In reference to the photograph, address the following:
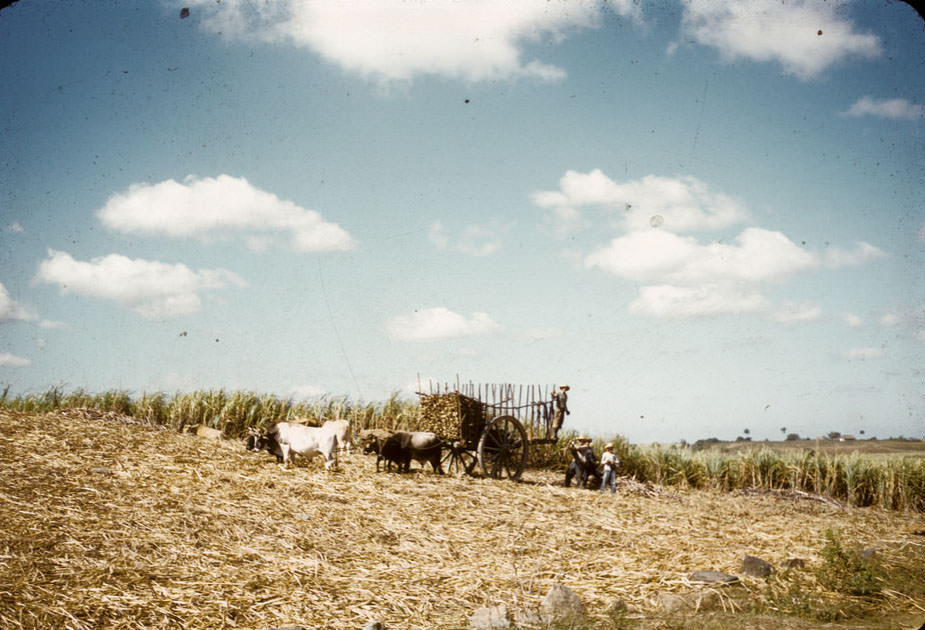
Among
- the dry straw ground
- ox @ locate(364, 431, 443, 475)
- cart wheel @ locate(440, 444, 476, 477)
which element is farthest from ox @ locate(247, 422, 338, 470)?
cart wheel @ locate(440, 444, 476, 477)

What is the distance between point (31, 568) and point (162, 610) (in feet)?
4.86

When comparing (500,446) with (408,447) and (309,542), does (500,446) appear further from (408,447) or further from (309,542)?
(309,542)

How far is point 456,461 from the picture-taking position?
12.1m

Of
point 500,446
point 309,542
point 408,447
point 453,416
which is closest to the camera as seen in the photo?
point 309,542

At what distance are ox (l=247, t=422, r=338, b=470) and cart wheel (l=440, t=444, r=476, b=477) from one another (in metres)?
2.28

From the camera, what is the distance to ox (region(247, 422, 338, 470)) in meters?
10.6

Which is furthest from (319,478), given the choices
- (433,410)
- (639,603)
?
(639,603)

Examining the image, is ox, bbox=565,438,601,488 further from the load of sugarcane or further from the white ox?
the white ox

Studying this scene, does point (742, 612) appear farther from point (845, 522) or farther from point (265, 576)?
point (845, 522)

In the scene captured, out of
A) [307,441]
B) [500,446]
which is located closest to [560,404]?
[500,446]

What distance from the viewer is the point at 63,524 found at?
20.1 feet

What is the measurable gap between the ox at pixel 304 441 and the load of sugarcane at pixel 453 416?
189cm

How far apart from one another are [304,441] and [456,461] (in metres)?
3.20

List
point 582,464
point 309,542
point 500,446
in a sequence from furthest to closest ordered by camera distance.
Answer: point 582,464 → point 500,446 → point 309,542
